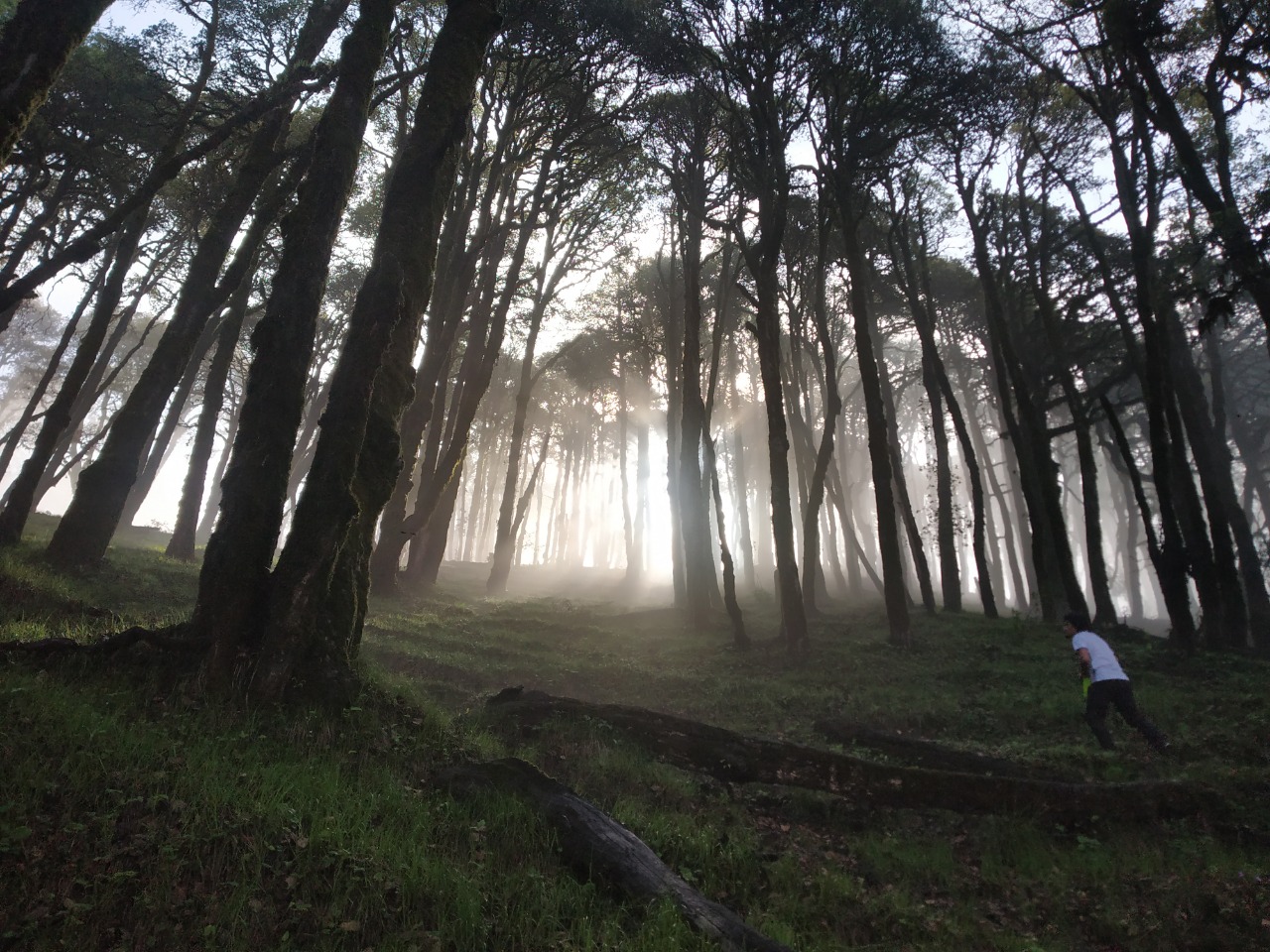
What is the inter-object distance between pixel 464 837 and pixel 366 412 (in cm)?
382

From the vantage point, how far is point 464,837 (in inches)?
165

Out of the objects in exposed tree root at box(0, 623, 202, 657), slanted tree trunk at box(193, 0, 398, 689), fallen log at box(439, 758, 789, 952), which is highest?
slanted tree trunk at box(193, 0, 398, 689)

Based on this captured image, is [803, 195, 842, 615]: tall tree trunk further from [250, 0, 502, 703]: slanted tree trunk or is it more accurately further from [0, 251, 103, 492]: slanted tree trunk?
[0, 251, 103, 492]: slanted tree trunk

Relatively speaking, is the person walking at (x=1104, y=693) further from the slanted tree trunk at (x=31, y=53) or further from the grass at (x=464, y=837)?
the slanted tree trunk at (x=31, y=53)

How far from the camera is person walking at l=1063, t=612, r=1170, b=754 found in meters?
7.50

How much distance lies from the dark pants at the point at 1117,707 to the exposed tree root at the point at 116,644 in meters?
9.63

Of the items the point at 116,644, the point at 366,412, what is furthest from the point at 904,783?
the point at 116,644

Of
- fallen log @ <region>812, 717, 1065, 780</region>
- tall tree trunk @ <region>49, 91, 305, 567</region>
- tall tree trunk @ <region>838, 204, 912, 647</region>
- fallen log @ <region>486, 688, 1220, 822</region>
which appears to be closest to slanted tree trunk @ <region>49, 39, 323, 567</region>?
tall tree trunk @ <region>49, 91, 305, 567</region>

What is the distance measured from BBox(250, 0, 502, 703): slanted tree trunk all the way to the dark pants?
8.47 metres

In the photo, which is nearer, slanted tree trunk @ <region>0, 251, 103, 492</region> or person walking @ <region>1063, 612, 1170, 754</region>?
person walking @ <region>1063, 612, 1170, 754</region>

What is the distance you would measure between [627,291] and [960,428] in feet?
45.8

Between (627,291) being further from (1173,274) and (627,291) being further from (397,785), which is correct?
(397,785)

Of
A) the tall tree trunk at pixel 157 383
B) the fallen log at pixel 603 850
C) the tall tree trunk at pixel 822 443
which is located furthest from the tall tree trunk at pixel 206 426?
the tall tree trunk at pixel 822 443

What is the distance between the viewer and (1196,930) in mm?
4215
